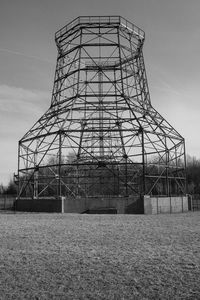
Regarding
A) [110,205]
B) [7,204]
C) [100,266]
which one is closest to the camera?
[100,266]

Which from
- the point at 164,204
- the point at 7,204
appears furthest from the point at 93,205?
the point at 7,204

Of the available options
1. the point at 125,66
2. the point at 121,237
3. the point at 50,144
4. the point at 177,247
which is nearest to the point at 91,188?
the point at 50,144

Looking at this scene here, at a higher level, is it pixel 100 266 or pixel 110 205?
pixel 110 205

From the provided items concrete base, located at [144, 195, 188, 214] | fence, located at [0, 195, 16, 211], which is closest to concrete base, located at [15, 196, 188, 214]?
concrete base, located at [144, 195, 188, 214]

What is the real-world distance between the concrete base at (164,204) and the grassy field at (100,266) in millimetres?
11367

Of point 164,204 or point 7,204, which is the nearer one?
point 164,204

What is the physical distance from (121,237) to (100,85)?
22.2m

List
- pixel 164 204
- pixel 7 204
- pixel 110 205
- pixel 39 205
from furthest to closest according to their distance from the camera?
pixel 7 204
pixel 39 205
pixel 164 204
pixel 110 205

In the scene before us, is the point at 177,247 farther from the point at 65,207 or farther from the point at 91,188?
the point at 91,188

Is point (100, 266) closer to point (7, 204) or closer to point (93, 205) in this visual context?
point (93, 205)

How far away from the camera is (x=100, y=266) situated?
708 centimetres

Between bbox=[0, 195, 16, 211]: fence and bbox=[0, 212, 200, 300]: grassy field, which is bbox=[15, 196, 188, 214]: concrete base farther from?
bbox=[0, 212, 200, 300]: grassy field

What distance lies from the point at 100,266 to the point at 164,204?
59.1ft

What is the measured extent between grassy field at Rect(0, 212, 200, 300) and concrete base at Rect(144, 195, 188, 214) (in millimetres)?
11367
